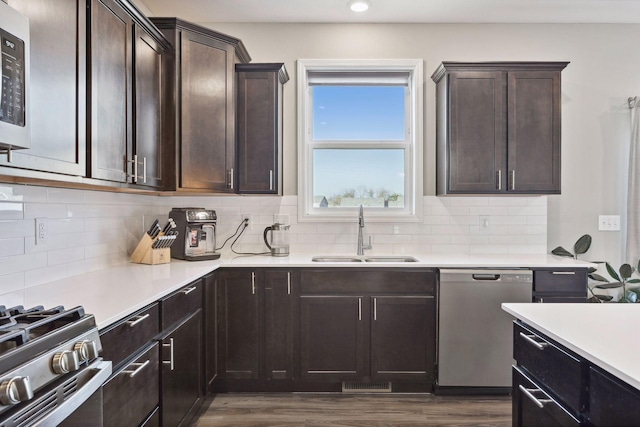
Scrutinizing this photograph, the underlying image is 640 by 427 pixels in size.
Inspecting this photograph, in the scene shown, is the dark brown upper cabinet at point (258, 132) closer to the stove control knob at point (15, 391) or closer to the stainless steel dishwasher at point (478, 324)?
the stainless steel dishwasher at point (478, 324)

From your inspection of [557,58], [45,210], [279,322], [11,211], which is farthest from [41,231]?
[557,58]

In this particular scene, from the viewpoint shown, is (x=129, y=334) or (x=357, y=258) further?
(x=357, y=258)

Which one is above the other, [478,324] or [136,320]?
[136,320]

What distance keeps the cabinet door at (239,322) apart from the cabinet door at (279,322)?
76 mm

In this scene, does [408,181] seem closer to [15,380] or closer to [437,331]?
[437,331]

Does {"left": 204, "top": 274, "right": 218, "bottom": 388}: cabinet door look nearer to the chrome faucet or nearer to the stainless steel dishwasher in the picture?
the chrome faucet

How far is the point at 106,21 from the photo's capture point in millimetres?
1912

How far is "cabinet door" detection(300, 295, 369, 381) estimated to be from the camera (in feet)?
9.05

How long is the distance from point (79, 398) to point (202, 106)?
205 centimetres

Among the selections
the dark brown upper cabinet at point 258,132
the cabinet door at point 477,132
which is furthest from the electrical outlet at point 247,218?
the cabinet door at point 477,132

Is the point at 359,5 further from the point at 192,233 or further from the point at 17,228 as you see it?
the point at 17,228

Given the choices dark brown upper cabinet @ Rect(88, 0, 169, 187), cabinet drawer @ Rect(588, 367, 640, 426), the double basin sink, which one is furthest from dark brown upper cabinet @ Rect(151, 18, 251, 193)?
cabinet drawer @ Rect(588, 367, 640, 426)

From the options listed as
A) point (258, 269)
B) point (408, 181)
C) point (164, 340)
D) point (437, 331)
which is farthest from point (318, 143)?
point (164, 340)

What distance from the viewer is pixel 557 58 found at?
3.40 m
